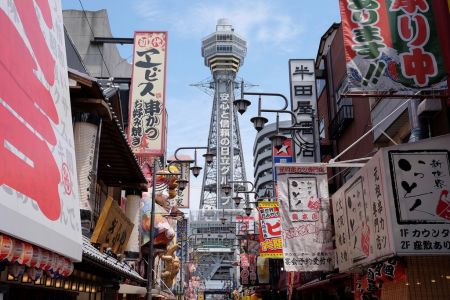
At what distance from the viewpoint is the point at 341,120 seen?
1897cm

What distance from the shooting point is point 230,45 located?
180 m

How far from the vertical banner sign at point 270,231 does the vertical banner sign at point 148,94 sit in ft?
19.5

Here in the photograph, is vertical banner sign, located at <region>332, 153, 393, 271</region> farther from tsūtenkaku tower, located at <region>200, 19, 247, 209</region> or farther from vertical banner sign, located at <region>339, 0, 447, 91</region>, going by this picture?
tsūtenkaku tower, located at <region>200, 19, 247, 209</region>

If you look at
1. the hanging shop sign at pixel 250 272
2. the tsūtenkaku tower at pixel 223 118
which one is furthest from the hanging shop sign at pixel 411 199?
the tsūtenkaku tower at pixel 223 118

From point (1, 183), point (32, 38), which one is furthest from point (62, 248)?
point (32, 38)

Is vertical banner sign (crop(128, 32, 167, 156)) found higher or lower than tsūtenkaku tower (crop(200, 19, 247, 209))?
lower

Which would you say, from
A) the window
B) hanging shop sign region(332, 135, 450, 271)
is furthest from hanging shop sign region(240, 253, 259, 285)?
hanging shop sign region(332, 135, 450, 271)

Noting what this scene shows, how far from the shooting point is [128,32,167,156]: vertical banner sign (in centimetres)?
2025

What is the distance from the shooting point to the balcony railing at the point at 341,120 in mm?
18436

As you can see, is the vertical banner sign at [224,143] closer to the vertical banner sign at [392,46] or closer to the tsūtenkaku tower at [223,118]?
the tsūtenkaku tower at [223,118]

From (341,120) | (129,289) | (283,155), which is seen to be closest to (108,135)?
(341,120)

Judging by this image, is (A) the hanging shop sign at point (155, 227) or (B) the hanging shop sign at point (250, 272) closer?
(A) the hanging shop sign at point (155, 227)

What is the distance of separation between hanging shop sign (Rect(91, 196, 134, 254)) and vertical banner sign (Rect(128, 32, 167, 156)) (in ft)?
16.9

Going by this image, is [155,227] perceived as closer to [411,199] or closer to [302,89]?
[302,89]
